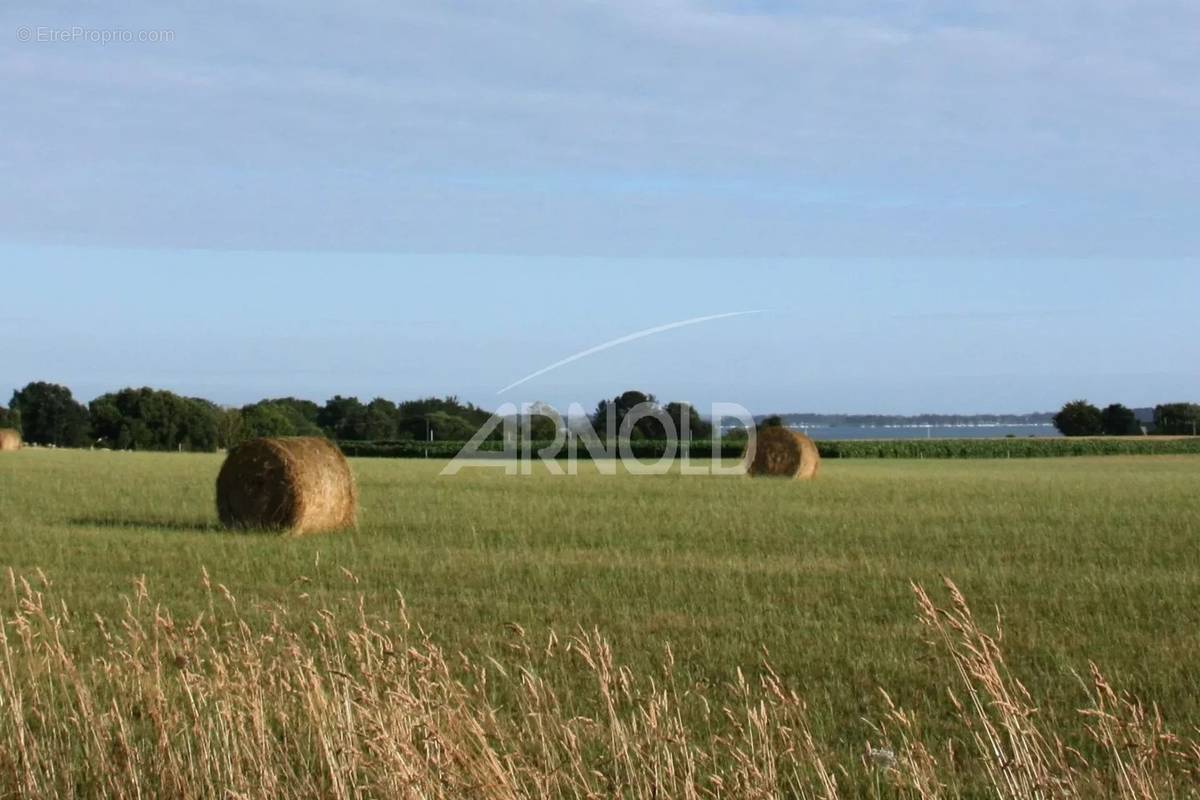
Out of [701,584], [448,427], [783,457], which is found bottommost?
[701,584]

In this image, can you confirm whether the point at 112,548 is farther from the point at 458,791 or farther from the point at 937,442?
the point at 937,442

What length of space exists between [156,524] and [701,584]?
31.9 ft

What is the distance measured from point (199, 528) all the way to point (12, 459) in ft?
84.9

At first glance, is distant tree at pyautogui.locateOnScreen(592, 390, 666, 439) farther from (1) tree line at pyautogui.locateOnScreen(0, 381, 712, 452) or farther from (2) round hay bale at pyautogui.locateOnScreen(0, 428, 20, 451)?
(2) round hay bale at pyautogui.locateOnScreen(0, 428, 20, 451)

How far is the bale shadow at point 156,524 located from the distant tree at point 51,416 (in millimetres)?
70964

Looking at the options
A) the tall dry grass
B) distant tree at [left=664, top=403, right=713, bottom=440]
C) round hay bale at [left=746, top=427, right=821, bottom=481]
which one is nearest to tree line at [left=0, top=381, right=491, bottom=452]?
distant tree at [left=664, top=403, right=713, bottom=440]

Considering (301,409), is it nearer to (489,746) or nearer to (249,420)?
(249,420)

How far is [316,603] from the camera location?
11828 mm

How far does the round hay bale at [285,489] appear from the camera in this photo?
1908 cm

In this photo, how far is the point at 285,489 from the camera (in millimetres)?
19125

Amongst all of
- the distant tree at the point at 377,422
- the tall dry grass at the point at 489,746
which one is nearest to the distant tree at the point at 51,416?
the distant tree at the point at 377,422

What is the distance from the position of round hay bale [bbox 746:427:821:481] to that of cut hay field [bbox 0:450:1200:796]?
760 centimetres

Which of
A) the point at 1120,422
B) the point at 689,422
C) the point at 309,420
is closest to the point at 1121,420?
the point at 1120,422

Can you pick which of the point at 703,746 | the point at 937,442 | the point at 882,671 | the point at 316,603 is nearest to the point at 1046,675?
the point at 882,671
